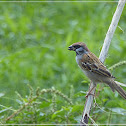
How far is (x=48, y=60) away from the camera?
6.46 m

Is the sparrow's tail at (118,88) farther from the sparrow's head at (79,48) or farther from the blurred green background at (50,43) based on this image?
the sparrow's head at (79,48)

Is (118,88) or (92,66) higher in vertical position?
(92,66)

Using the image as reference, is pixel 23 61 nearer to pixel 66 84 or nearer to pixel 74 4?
pixel 66 84

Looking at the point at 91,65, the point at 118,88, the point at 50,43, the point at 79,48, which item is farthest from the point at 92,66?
the point at 50,43

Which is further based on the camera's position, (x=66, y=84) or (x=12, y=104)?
(x=66, y=84)

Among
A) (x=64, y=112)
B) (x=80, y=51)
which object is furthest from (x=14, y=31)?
(x=64, y=112)

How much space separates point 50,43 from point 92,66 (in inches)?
127

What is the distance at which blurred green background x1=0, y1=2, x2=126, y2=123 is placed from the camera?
577 cm

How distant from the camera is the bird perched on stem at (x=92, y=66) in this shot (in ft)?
12.6

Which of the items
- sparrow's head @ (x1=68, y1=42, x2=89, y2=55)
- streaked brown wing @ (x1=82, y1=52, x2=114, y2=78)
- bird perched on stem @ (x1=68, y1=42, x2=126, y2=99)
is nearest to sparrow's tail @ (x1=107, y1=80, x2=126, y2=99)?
bird perched on stem @ (x1=68, y1=42, x2=126, y2=99)

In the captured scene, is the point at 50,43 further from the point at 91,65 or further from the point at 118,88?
the point at 118,88

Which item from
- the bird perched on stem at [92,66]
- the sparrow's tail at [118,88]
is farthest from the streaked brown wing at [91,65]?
the sparrow's tail at [118,88]

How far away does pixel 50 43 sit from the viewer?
730 centimetres

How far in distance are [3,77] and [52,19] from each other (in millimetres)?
2798
